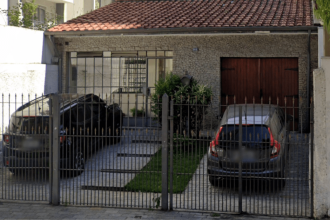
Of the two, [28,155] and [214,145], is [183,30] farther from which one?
[28,155]

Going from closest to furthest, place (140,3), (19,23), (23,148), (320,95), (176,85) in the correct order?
(320,95) < (23,148) < (176,85) < (19,23) < (140,3)

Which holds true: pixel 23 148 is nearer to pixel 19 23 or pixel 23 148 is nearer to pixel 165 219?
pixel 165 219

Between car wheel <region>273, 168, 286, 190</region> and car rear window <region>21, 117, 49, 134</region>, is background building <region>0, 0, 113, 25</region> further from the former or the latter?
car wheel <region>273, 168, 286, 190</region>

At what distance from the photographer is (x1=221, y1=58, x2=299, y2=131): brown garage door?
47.7 ft

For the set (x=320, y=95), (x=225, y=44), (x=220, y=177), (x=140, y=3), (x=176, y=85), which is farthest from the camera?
(x=140, y=3)

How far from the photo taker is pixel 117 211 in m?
7.56

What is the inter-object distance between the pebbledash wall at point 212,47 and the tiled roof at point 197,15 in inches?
18.0

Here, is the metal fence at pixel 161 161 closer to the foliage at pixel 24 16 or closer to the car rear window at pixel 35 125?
the car rear window at pixel 35 125

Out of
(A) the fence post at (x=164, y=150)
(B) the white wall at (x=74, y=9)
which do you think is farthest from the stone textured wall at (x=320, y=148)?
(B) the white wall at (x=74, y=9)

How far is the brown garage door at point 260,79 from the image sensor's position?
14.5 metres

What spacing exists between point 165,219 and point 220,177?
112cm

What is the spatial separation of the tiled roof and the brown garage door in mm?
1237

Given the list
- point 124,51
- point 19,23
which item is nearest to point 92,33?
point 124,51

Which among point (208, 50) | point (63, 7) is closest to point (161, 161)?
point (208, 50)
